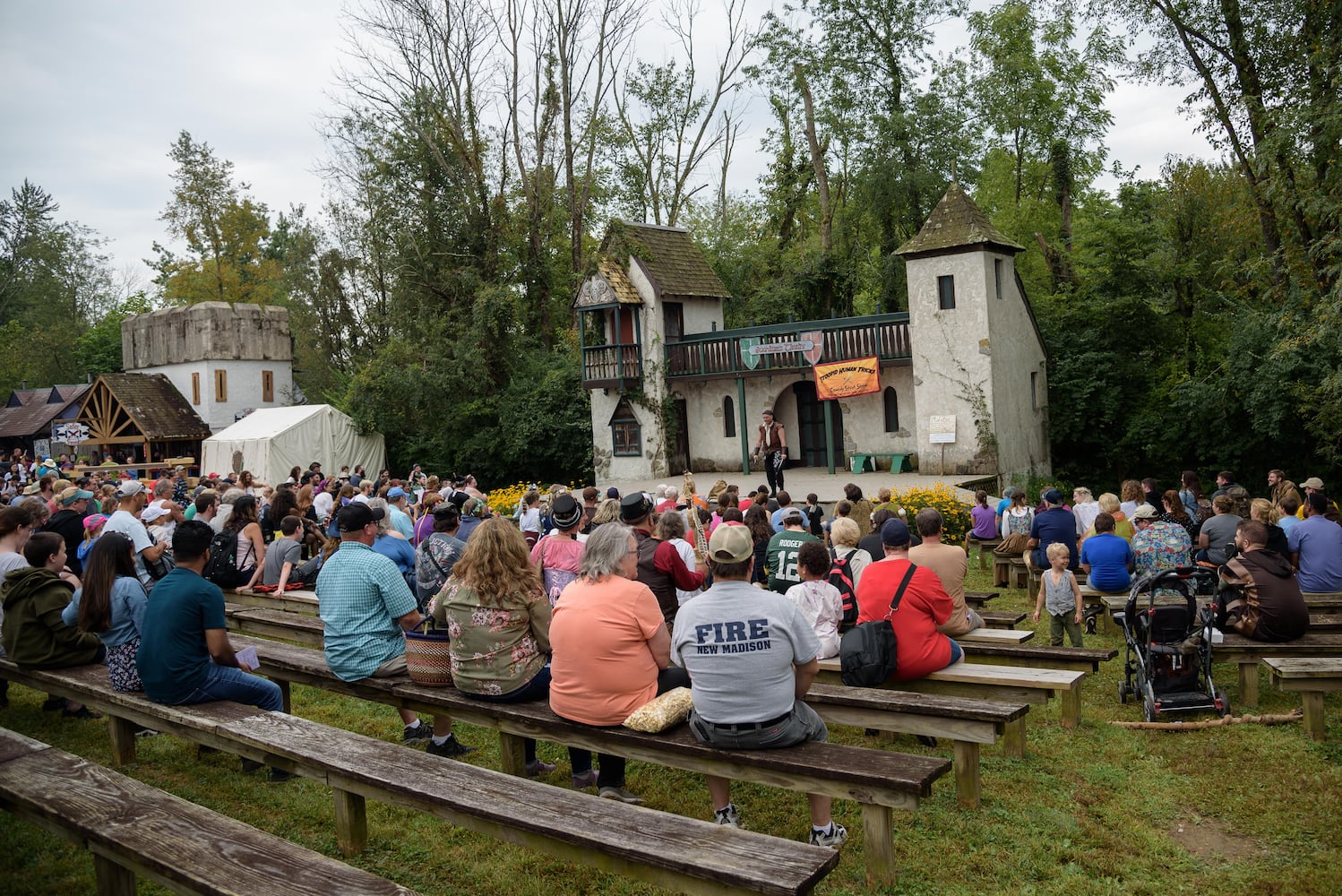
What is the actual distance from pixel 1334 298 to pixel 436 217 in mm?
28377

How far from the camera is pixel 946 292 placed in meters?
24.9

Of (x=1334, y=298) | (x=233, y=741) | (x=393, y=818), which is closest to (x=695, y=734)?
(x=393, y=818)

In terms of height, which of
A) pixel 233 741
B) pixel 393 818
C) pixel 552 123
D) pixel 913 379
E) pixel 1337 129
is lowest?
pixel 393 818

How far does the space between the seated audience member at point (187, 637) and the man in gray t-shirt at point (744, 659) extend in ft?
10.0

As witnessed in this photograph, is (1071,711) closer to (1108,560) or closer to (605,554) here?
(1108,560)

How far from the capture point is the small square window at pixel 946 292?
81.3 feet

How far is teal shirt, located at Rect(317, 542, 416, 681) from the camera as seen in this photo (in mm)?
6125

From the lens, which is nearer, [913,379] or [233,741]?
[233,741]

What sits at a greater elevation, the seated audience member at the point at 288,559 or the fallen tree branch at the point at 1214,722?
the seated audience member at the point at 288,559

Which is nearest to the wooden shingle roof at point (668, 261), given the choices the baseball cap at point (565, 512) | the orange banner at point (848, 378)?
the orange banner at point (848, 378)

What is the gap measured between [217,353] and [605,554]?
156ft

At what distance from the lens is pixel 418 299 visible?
35.0 metres

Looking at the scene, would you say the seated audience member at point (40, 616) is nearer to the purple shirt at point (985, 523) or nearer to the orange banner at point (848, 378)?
the purple shirt at point (985, 523)

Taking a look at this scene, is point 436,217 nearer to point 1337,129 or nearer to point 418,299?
point 418,299
